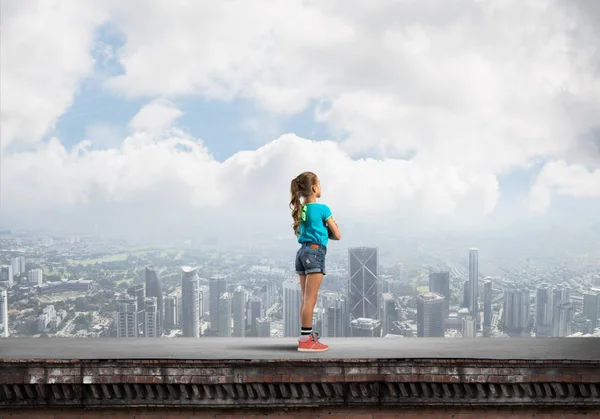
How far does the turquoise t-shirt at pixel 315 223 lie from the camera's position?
5.58 m

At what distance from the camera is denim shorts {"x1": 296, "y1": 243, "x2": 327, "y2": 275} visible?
5574 millimetres

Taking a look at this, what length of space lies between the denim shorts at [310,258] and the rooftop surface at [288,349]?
715mm

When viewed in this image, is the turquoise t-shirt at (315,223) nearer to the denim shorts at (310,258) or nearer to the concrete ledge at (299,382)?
the denim shorts at (310,258)

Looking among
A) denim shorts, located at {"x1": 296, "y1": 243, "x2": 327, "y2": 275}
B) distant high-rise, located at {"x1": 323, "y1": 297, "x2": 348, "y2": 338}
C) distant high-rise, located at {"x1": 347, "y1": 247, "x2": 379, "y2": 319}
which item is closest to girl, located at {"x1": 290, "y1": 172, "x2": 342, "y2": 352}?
denim shorts, located at {"x1": 296, "y1": 243, "x2": 327, "y2": 275}

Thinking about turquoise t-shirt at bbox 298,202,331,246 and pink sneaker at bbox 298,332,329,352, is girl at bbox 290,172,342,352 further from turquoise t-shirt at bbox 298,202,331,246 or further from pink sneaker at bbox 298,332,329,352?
pink sneaker at bbox 298,332,329,352

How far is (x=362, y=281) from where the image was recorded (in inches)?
510

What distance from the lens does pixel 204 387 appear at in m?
4.56

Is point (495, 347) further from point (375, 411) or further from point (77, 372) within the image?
point (77, 372)

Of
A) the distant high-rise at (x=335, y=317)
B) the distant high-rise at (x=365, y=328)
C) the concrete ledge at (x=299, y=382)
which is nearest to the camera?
the concrete ledge at (x=299, y=382)

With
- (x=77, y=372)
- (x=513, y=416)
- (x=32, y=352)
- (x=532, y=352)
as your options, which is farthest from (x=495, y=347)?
(x=32, y=352)

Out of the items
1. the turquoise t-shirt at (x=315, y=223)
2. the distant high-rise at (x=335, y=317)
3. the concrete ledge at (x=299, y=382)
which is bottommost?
the distant high-rise at (x=335, y=317)

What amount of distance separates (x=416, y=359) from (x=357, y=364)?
433 mm

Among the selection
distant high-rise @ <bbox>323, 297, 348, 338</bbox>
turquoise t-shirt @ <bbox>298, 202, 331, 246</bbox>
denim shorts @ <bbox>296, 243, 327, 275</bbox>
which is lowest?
distant high-rise @ <bbox>323, 297, 348, 338</bbox>

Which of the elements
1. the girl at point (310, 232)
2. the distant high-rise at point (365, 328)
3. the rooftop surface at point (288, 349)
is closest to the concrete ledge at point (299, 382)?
the rooftop surface at point (288, 349)
